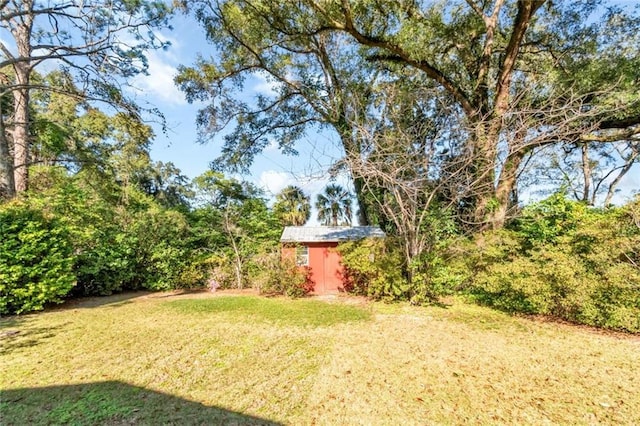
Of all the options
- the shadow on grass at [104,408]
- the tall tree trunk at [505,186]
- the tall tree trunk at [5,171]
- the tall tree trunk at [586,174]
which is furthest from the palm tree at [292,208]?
the tall tree trunk at [586,174]

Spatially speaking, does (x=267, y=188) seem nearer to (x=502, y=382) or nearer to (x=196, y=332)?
(x=196, y=332)

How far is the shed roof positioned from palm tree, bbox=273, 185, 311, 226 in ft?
9.23

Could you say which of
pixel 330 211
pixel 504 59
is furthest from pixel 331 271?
pixel 504 59

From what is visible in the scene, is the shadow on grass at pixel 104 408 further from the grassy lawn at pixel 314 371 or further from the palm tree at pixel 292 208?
the palm tree at pixel 292 208

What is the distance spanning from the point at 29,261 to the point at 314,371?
7.97 m

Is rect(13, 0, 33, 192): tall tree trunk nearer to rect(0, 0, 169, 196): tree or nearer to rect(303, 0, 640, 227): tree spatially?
rect(0, 0, 169, 196): tree

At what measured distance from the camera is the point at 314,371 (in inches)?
148

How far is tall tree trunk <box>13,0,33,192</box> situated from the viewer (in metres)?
8.46

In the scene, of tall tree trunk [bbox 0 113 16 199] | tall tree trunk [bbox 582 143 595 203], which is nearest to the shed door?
tall tree trunk [bbox 0 113 16 199]

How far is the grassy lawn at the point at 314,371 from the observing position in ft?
9.32

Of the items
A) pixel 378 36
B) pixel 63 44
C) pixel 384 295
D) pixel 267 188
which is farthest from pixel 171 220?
pixel 378 36

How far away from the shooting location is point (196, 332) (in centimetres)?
548

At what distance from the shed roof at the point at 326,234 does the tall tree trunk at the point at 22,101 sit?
8226mm

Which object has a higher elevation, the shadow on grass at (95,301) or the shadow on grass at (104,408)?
the shadow on grass at (104,408)
